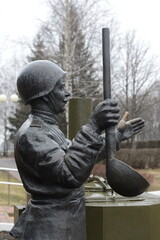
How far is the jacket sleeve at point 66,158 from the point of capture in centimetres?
201

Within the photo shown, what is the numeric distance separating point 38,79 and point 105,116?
0.42 m

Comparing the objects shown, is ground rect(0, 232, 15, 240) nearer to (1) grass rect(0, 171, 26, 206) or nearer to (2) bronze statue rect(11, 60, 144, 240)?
(1) grass rect(0, 171, 26, 206)

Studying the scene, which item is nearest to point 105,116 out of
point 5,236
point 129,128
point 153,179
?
point 129,128

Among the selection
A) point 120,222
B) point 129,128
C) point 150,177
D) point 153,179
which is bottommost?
point 153,179

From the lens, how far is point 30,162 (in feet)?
6.90

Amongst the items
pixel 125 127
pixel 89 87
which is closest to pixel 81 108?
pixel 125 127

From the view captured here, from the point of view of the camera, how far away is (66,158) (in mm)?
2031

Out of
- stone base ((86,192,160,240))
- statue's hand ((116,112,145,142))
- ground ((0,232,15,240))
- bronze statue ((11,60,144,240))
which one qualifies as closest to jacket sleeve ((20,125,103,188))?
bronze statue ((11,60,144,240))

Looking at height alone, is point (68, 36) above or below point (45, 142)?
above

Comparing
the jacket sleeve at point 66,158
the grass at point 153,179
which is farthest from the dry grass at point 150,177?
the jacket sleeve at point 66,158

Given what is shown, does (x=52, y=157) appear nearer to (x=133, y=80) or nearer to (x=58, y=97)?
(x=58, y=97)

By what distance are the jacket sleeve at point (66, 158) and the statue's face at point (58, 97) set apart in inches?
9.8

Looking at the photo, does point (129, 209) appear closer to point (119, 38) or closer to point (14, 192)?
point (14, 192)

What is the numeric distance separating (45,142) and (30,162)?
0.40 feet
